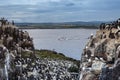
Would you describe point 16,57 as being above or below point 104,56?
below

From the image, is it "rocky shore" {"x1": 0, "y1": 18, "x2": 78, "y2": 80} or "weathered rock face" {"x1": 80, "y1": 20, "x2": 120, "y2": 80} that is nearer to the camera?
"weathered rock face" {"x1": 80, "y1": 20, "x2": 120, "y2": 80}

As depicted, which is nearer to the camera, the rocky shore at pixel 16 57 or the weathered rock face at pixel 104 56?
the weathered rock face at pixel 104 56

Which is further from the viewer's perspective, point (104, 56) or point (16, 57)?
point (16, 57)

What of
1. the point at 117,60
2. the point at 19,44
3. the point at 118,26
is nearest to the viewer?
the point at 117,60

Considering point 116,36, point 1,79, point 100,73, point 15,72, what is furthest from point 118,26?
point 15,72

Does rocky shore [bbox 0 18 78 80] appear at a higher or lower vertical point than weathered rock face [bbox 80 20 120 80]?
lower

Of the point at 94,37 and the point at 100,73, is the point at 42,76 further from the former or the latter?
the point at 100,73

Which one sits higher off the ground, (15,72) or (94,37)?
(94,37)

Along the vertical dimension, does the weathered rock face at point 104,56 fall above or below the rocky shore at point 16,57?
above
